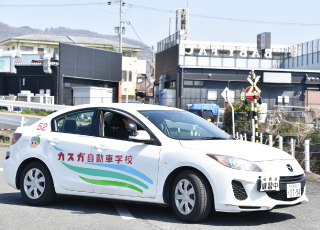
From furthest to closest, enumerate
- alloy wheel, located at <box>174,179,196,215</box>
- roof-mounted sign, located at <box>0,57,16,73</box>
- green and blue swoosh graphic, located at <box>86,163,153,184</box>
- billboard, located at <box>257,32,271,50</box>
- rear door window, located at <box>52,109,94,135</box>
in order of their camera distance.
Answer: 1. billboard, located at <box>257,32,271,50</box>
2. roof-mounted sign, located at <box>0,57,16,73</box>
3. rear door window, located at <box>52,109,94,135</box>
4. green and blue swoosh graphic, located at <box>86,163,153,184</box>
5. alloy wheel, located at <box>174,179,196,215</box>

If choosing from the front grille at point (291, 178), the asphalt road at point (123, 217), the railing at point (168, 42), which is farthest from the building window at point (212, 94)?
the front grille at point (291, 178)

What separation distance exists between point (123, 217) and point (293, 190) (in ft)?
7.51

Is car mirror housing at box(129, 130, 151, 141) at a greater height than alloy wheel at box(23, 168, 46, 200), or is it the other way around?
car mirror housing at box(129, 130, 151, 141)

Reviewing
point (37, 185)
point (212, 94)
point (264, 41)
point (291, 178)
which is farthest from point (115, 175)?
A: point (264, 41)

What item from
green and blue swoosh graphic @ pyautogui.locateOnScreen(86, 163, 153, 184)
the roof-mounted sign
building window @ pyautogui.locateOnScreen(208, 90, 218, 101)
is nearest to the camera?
green and blue swoosh graphic @ pyautogui.locateOnScreen(86, 163, 153, 184)

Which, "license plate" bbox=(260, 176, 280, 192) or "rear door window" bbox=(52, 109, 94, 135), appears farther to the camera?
"rear door window" bbox=(52, 109, 94, 135)

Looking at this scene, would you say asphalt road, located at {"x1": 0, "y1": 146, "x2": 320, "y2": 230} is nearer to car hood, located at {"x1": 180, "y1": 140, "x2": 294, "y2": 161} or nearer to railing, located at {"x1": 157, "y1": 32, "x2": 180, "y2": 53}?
car hood, located at {"x1": 180, "y1": 140, "x2": 294, "y2": 161}

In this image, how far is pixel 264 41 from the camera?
60375mm

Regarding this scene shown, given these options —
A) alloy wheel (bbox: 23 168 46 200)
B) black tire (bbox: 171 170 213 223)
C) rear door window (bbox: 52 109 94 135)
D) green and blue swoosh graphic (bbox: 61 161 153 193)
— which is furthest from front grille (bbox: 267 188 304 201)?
alloy wheel (bbox: 23 168 46 200)

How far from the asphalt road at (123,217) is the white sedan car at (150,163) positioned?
250 millimetres

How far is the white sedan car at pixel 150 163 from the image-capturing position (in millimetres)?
5941

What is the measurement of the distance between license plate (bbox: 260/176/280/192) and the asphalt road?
52 centimetres

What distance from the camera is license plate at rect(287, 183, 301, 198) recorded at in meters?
6.11

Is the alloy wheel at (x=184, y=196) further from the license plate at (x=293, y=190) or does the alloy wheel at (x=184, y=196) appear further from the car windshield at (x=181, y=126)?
A: the license plate at (x=293, y=190)
